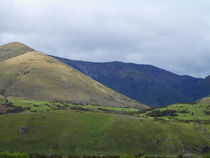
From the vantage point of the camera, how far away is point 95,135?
13550 cm

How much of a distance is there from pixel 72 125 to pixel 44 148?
2531 cm

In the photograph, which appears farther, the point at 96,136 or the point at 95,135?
the point at 95,135

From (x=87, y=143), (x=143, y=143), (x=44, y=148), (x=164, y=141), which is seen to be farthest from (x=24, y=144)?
(x=164, y=141)

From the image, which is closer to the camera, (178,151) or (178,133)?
(178,151)

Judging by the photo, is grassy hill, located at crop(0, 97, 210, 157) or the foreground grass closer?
grassy hill, located at crop(0, 97, 210, 157)

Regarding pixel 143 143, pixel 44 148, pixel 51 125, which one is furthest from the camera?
pixel 51 125

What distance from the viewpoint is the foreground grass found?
4909 inches

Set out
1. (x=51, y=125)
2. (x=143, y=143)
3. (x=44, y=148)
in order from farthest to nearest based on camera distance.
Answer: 1. (x=51, y=125)
2. (x=143, y=143)
3. (x=44, y=148)

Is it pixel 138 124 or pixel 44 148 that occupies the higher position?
pixel 138 124

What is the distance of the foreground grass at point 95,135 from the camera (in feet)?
409

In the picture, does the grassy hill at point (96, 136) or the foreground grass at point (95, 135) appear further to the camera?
the foreground grass at point (95, 135)

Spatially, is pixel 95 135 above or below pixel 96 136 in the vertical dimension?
above

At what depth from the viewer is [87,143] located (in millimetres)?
128125

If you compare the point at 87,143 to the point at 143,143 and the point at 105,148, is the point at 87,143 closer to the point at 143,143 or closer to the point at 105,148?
the point at 105,148
